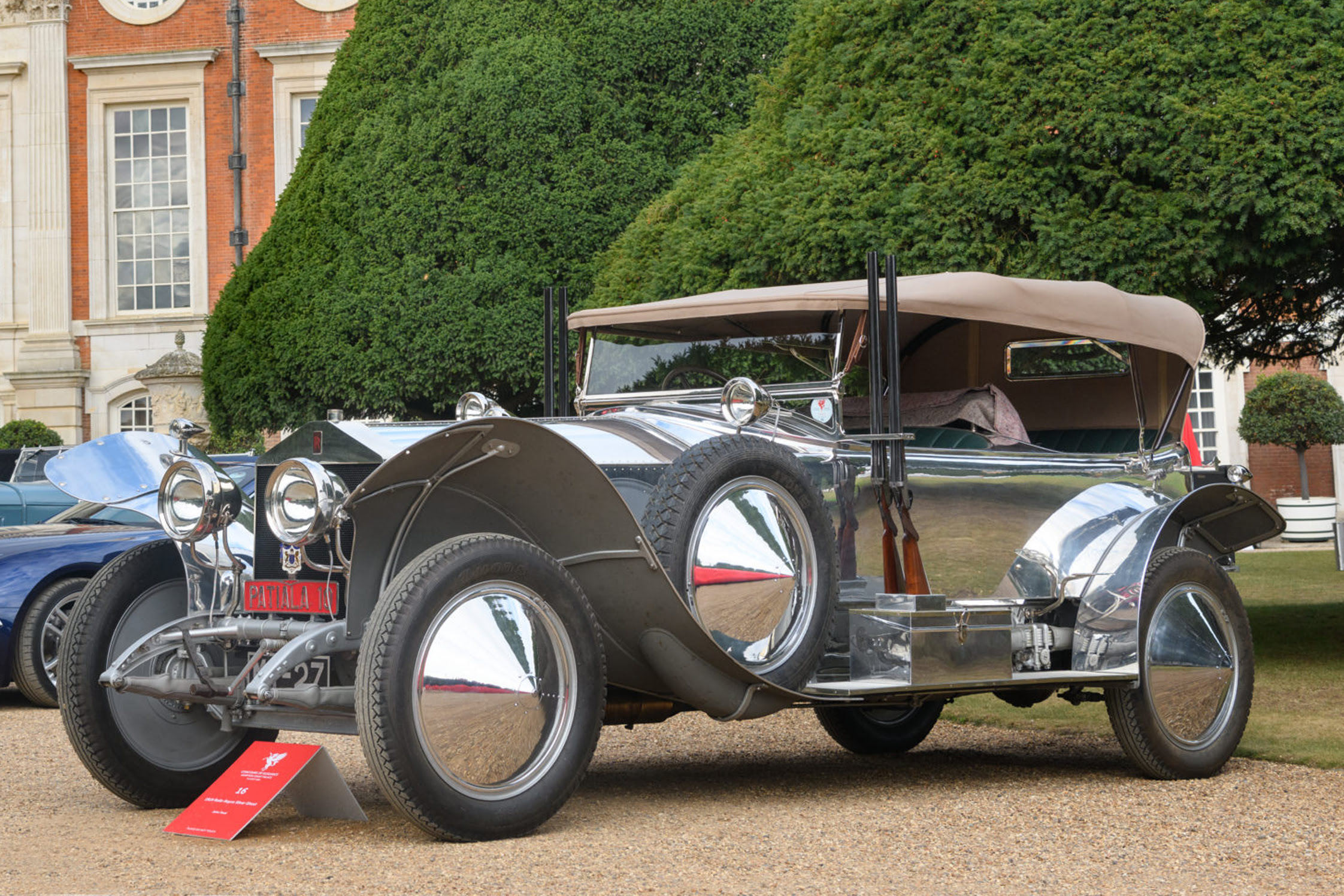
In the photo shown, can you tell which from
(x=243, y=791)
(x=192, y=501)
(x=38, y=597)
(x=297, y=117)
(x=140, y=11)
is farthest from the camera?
(x=140, y=11)

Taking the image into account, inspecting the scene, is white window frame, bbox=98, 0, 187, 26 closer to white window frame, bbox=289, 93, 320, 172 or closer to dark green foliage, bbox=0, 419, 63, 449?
white window frame, bbox=289, 93, 320, 172

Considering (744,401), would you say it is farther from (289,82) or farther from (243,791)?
(289,82)

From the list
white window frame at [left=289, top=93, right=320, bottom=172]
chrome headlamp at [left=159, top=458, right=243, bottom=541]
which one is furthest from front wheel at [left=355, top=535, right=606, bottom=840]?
white window frame at [left=289, top=93, right=320, bottom=172]

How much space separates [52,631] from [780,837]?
576 cm

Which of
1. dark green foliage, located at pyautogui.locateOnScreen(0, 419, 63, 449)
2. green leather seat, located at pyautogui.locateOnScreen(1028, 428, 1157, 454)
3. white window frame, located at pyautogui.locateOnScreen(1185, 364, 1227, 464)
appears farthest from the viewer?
white window frame, located at pyautogui.locateOnScreen(1185, 364, 1227, 464)

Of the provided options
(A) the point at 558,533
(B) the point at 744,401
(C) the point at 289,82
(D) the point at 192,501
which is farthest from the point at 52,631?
(C) the point at 289,82

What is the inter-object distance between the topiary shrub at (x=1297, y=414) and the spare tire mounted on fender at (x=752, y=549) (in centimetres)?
2157

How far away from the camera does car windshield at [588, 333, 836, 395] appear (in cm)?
629

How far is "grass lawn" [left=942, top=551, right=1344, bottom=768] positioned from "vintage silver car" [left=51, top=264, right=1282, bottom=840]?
0.70m

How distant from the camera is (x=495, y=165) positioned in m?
17.4

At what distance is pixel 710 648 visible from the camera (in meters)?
5.06

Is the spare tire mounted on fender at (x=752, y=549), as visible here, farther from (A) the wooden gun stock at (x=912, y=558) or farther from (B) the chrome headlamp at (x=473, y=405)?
(B) the chrome headlamp at (x=473, y=405)

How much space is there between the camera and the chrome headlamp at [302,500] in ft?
15.8

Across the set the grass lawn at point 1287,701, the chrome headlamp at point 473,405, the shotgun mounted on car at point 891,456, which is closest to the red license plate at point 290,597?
the chrome headlamp at point 473,405
